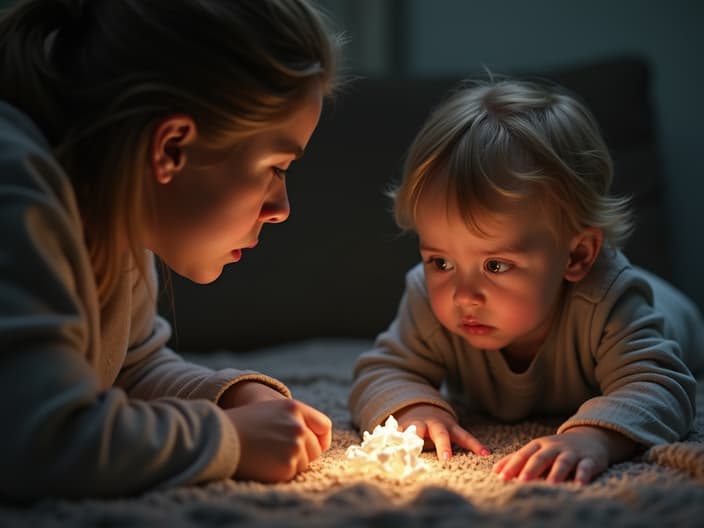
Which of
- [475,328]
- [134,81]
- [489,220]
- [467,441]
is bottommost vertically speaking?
[467,441]

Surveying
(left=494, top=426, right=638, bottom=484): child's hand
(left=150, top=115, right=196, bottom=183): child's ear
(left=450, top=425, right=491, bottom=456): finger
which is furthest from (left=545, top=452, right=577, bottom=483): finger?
(left=150, top=115, right=196, bottom=183): child's ear

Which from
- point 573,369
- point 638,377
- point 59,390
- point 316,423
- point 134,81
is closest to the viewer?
point 59,390

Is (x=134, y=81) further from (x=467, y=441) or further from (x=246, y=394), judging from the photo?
(x=467, y=441)

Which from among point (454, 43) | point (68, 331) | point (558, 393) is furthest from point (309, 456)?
point (454, 43)

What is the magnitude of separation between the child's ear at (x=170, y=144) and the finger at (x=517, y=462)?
48 cm

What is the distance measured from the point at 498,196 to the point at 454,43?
1369mm

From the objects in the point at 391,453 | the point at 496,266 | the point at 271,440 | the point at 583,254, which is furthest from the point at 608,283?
the point at 271,440

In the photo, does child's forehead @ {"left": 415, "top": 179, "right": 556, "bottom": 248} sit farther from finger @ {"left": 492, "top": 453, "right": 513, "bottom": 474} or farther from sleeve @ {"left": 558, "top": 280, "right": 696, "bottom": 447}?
finger @ {"left": 492, "top": 453, "right": 513, "bottom": 474}

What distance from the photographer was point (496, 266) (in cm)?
111

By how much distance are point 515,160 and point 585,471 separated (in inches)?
15.6

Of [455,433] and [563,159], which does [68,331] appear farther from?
[563,159]

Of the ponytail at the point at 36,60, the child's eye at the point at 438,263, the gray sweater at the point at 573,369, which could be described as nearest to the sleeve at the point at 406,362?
the gray sweater at the point at 573,369

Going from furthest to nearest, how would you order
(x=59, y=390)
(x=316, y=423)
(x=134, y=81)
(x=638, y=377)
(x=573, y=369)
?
1. (x=573, y=369)
2. (x=638, y=377)
3. (x=316, y=423)
4. (x=134, y=81)
5. (x=59, y=390)

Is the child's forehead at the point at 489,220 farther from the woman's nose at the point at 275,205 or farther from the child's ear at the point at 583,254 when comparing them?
the woman's nose at the point at 275,205
